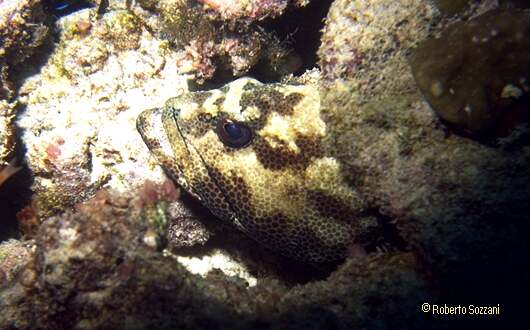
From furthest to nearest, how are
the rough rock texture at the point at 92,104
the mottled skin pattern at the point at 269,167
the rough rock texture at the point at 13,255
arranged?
the rough rock texture at the point at 92,104 < the rough rock texture at the point at 13,255 < the mottled skin pattern at the point at 269,167

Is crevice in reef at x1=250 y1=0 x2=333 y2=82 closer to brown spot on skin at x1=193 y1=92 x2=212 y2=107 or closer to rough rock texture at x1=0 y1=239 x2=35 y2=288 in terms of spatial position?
brown spot on skin at x1=193 y1=92 x2=212 y2=107

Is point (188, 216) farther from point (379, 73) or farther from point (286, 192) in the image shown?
point (379, 73)

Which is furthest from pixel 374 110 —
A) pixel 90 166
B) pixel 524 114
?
pixel 90 166

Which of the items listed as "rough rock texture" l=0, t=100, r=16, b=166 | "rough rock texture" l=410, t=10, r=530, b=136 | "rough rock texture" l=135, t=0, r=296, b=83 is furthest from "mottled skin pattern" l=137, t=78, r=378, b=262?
"rough rock texture" l=0, t=100, r=16, b=166

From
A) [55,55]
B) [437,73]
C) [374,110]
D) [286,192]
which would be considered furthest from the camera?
[55,55]

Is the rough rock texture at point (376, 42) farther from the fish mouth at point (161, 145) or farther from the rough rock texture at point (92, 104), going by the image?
the rough rock texture at point (92, 104)

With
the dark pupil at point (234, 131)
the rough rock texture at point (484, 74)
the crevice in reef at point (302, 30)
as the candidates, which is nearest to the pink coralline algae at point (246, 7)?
the crevice in reef at point (302, 30)
